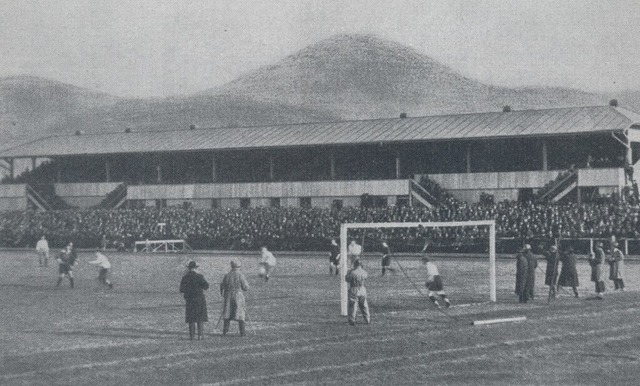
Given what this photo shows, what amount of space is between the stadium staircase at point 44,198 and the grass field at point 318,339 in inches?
1243

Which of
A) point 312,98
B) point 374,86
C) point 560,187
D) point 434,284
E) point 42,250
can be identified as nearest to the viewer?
point 434,284

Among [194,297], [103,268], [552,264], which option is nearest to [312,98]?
[103,268]

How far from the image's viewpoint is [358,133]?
5641 centimetres

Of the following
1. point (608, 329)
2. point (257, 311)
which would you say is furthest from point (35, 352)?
point (608, 329)

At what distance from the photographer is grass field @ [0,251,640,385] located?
14.3m

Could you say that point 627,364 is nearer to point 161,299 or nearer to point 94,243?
point 161,299

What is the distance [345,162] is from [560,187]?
14.0 meters

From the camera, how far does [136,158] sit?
2462 inches

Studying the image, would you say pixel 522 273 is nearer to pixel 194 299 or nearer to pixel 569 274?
pixel 569 274

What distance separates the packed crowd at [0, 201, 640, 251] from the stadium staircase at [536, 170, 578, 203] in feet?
8.15

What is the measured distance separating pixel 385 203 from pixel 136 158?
18.1 m

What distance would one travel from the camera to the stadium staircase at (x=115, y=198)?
200 ft

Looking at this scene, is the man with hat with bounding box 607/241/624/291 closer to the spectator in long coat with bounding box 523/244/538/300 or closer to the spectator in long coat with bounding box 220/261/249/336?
the spectator in long coat with bounding box 523/244/538/300

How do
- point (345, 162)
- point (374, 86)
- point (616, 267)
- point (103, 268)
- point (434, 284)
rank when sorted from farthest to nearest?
1. point (374, 86)
2. point (345, 162)
3. point (103, 268)
4. point (616, 267)
5. point (434, 284)
